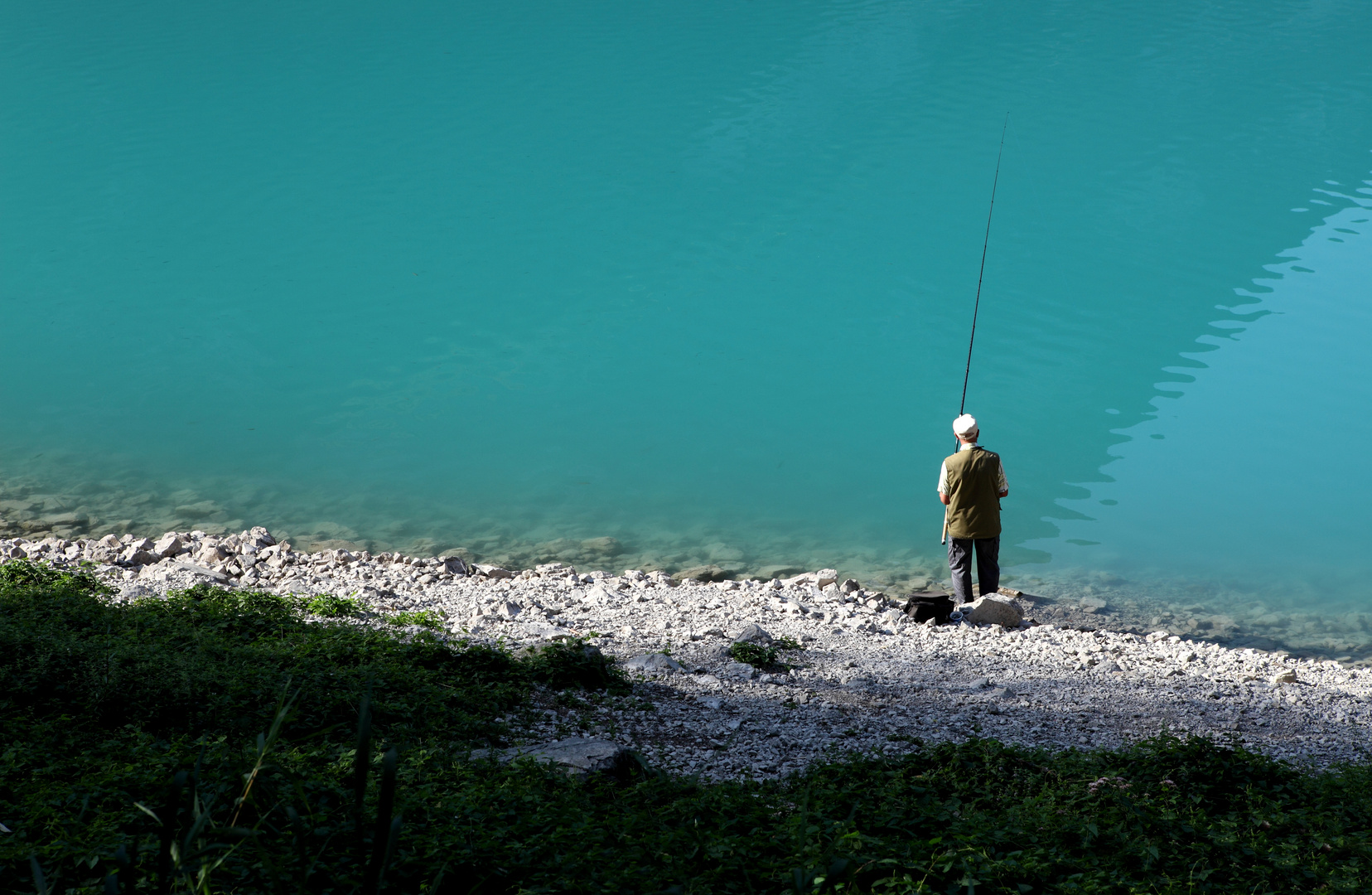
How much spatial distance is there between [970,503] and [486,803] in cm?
623

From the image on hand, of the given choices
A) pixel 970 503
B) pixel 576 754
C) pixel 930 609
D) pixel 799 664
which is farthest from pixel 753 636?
pixel 576 754

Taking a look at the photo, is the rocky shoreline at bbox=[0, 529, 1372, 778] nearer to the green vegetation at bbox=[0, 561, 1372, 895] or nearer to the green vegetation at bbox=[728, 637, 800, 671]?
the green vegetation at bbox=[728, 637, 800, 671]

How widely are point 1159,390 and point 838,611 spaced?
11119 mm

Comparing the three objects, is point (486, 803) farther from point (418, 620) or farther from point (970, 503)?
point (970, 503)

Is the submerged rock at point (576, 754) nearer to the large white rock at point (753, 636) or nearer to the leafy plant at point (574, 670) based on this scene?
the leafy plant at point (574, 670)

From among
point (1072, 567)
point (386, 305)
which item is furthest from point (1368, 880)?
point (386, 305)

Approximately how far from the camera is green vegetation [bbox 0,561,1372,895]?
2.97 m

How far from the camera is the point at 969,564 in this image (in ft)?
30.5

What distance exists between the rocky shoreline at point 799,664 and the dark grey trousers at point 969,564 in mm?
542

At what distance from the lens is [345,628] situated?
22.3 ft

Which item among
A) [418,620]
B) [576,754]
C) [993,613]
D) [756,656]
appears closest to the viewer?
[576,754]

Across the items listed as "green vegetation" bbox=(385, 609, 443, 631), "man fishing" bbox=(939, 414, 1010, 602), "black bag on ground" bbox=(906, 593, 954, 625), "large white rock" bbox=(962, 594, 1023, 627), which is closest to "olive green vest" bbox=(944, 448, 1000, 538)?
"man fishing" bbox=(939, 414, 1010, 602)

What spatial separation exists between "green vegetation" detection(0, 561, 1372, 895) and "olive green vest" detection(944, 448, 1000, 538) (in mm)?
3684

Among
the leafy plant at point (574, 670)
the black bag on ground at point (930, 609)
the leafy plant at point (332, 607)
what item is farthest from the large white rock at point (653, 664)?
the black bag on ground at point (930, 609)
